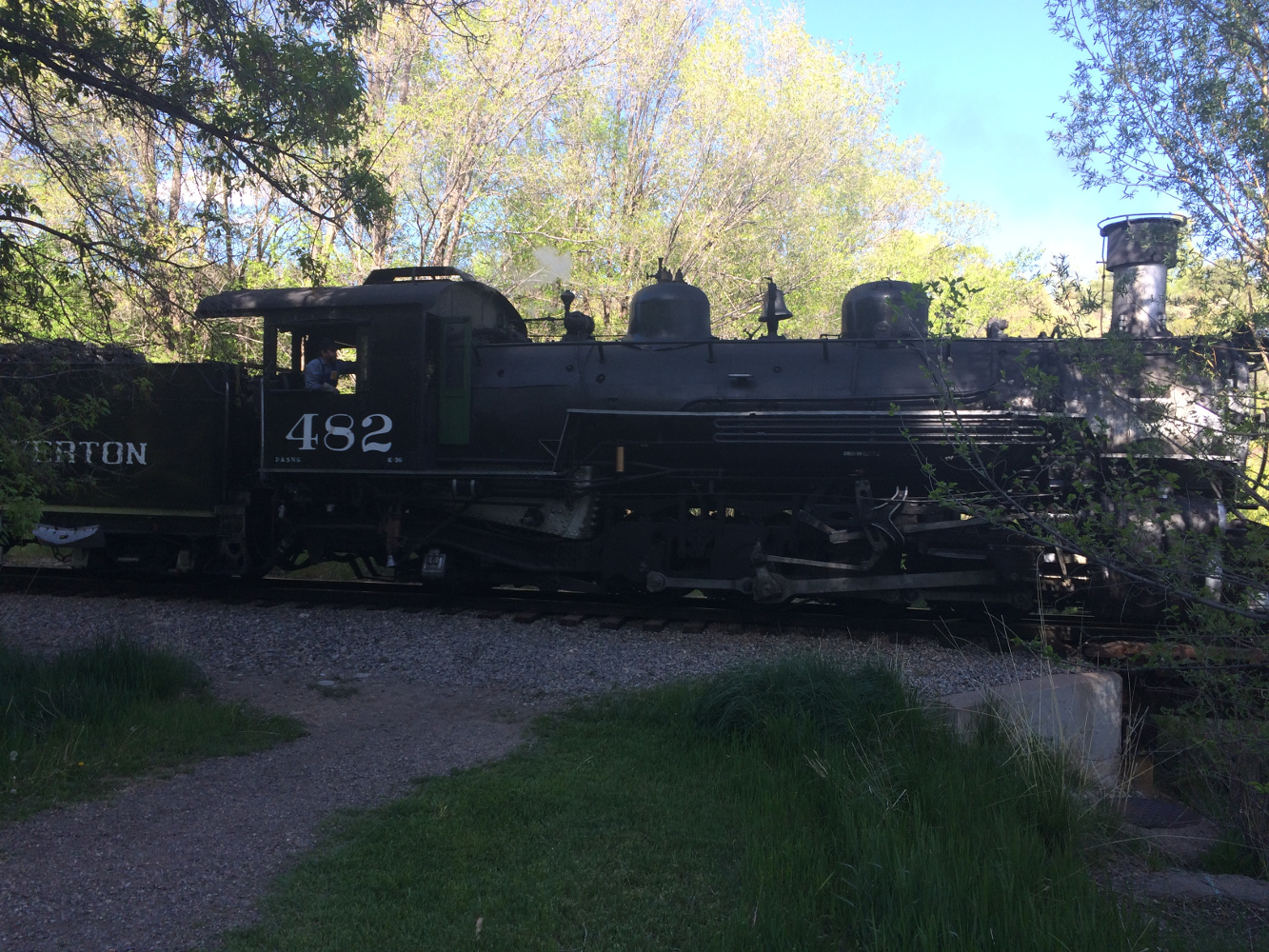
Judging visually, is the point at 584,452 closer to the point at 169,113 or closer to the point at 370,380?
the point at 370,380

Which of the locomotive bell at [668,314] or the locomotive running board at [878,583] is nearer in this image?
the locomotive running board at [878,583]

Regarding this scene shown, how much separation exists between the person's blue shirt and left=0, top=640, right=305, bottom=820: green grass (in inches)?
148

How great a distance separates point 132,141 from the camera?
1145 cm

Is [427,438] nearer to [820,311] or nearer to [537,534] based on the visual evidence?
[537,534]

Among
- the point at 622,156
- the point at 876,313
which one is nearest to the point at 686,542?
the point at 876,313

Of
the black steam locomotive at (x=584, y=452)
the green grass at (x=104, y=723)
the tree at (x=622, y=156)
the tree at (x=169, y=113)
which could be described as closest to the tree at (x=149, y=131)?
the tree at (x=169, y=113)

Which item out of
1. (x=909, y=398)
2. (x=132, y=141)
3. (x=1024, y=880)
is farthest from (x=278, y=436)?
(x=1024, y=880)

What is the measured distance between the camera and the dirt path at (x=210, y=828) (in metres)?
3.51

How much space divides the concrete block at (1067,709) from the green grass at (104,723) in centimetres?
425

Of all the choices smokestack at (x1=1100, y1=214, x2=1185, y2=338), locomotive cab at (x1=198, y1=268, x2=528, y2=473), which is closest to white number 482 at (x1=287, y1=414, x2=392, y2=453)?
locomotive cab at (x1=198, y1=268, x2=528, y2=473)

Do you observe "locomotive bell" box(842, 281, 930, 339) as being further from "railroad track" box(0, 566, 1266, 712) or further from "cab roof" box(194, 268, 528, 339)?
"cab roof" box(194, 268, 528, 339)

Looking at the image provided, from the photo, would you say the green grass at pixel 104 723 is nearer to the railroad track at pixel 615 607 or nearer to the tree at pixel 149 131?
the tree at pixel 149 131

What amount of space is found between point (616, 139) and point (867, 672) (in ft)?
50.3

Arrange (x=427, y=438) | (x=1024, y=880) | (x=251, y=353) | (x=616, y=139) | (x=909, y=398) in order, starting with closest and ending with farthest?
(x=1024, y=880) < (x=909, y=398) < (x=427, y=438) < (x=251, y=353) < (x=616, y=139)
